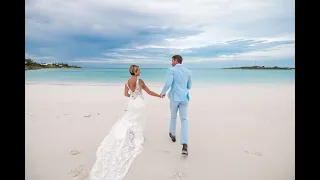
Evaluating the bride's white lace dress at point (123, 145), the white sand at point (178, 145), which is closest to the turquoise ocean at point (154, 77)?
the white sand at point (178, 145)

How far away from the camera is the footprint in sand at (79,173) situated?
2367mm

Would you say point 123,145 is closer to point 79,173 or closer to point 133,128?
point 133,128

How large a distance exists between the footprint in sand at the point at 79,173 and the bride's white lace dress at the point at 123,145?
0.07m

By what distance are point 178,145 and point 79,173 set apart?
1.24m

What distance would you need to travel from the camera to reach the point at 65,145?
3.04 m

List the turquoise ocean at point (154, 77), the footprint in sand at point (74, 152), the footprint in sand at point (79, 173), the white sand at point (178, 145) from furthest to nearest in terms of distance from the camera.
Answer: the turquoise ocean at point (154, 77)
the footprint in sand at point (74, 152)
the white sand at point (178, 145)
the footprint in sand at point (79, 173)

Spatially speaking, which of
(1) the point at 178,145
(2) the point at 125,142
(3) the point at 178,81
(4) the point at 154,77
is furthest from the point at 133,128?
(4) the point at 154,77

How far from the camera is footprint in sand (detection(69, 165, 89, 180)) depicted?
2367 millimetres

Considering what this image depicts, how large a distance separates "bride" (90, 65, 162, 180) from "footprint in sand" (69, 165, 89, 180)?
0.07m

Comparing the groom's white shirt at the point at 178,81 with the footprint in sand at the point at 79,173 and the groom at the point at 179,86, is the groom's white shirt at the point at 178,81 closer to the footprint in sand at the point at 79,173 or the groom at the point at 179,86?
the groom at the point at 179,86

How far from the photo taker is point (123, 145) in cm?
289
